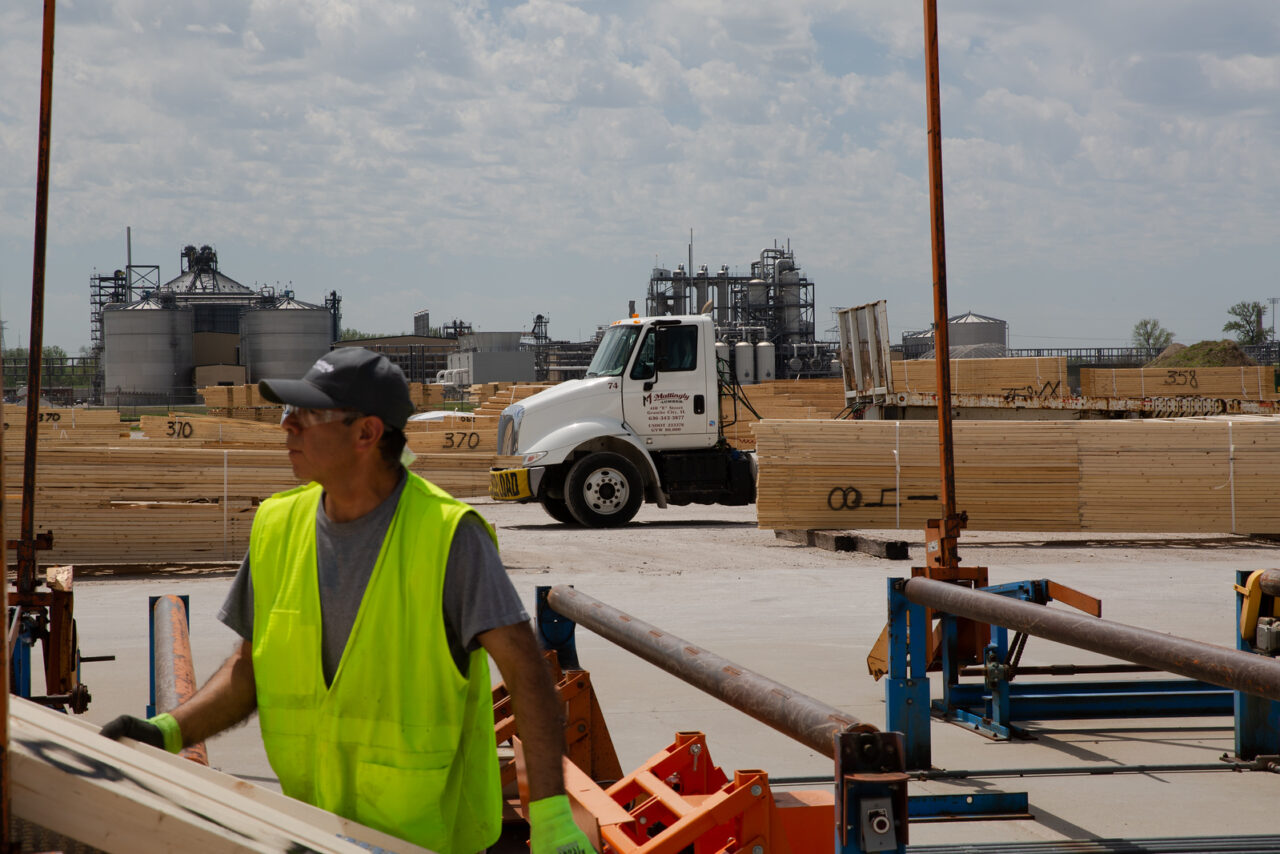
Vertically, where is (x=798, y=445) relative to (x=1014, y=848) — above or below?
above

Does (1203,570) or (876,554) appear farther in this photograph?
(876,554)

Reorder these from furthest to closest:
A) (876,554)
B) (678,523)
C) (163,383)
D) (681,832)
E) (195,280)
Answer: (195,280) < (163,383) < (678,523) < (876,554) < (681,832)

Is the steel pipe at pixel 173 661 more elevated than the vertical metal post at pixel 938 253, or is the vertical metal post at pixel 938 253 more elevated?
the vertical metal post at pixel 938 253

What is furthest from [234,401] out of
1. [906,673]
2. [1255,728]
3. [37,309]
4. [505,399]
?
[1255,728]

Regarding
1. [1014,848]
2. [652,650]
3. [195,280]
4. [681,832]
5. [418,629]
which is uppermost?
[195,280]

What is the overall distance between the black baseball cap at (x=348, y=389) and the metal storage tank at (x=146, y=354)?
6489 cm

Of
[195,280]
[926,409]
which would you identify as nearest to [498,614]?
[926,409]

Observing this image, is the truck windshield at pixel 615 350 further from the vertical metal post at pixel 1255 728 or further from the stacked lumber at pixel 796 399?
the stacked lumber at pixel 796 399

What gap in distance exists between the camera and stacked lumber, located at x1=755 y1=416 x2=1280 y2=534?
1483cm

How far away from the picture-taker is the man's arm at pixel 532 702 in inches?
94.9

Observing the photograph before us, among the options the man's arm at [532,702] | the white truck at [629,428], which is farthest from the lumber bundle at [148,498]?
the man's arm at [532,702]

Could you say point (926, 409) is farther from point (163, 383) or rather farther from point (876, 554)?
point (163, 383)

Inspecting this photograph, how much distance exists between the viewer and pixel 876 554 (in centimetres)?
1422

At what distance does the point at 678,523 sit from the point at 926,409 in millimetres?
6787
